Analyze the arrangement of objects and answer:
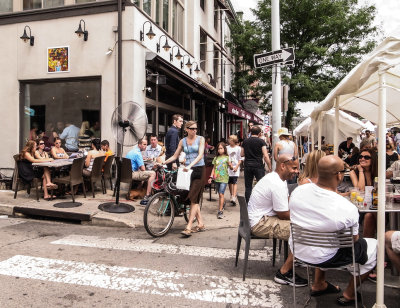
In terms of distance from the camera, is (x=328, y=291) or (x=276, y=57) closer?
(x=328, y=291)

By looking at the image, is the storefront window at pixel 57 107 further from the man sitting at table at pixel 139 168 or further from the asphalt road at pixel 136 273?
the asphalt road at pixel 136 273

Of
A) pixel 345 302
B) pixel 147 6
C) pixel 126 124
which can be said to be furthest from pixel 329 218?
pixel 147 6

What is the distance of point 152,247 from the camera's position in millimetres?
5246

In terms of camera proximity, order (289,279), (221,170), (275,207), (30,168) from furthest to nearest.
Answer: (30,168), (221,170), (275,207), (289,279)

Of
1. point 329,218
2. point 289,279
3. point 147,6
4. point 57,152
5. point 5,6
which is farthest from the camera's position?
point 147,6

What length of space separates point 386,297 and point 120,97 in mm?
7866

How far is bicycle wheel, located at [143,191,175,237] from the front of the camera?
18.7 feet

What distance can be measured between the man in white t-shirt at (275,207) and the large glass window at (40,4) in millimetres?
9143

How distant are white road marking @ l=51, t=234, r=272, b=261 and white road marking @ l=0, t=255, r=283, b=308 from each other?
2.57 ft

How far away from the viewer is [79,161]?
8.01 m

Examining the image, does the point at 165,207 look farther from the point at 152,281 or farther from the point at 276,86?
the point at 276,86

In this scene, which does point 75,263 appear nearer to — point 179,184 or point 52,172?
point 179,184

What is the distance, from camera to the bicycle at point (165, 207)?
5.70 metres

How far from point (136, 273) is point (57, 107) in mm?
7814
